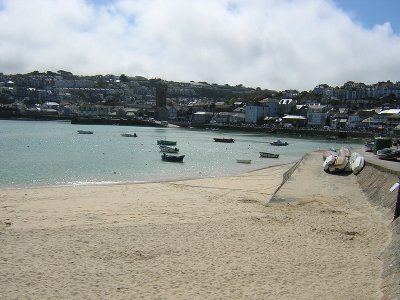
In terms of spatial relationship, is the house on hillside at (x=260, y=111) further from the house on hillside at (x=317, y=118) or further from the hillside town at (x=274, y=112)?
the house on hillside at (x=317, y=118)

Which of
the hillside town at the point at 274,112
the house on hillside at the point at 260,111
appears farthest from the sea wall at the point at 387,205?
the house on hillside at the point at 260,111

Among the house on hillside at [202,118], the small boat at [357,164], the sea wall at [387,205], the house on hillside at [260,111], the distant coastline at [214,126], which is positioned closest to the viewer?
the sea wall at [387,205]

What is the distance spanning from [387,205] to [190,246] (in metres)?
7.51

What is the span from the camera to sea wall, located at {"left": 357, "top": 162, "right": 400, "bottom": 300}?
825 cm

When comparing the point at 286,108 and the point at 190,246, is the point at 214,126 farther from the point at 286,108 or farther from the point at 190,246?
the point at 190,246

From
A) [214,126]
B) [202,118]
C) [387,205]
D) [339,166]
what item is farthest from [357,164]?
[202,118]

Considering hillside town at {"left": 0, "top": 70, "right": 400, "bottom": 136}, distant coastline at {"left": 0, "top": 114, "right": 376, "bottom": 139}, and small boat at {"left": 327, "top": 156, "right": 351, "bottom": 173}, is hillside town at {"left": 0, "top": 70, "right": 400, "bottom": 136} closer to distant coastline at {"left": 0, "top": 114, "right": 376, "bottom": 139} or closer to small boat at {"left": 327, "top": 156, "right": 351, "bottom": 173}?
distant coastline at {"left": 0, "top": 114, "right": 376, "bottom": 139}

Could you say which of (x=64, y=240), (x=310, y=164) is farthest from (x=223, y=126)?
(x=64, y=240)

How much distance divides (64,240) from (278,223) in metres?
6.25

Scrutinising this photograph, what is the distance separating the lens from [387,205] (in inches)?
588

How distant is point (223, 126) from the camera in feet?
411

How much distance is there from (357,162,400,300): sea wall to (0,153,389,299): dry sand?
27cm

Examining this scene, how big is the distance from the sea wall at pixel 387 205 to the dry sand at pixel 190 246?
275mm

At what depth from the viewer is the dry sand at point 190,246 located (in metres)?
8.52
